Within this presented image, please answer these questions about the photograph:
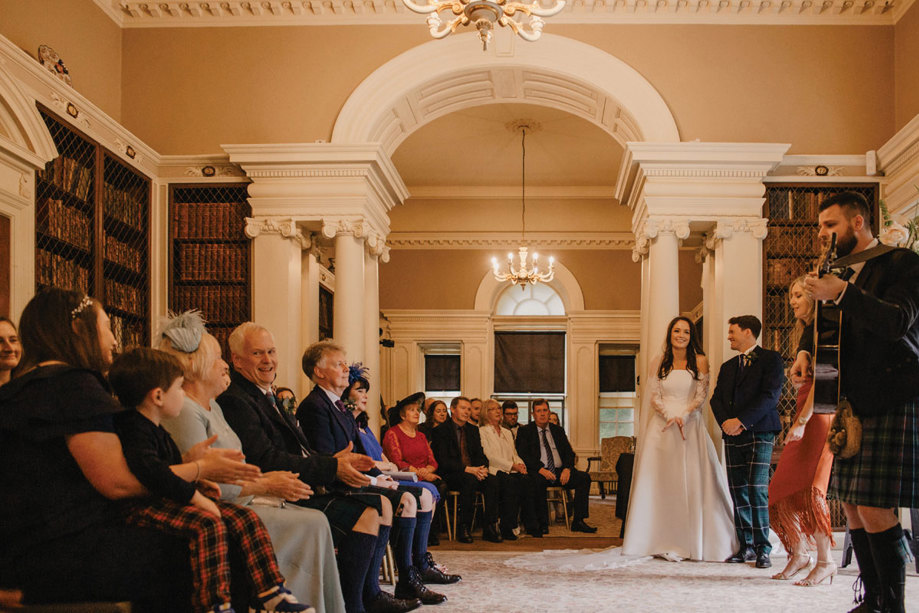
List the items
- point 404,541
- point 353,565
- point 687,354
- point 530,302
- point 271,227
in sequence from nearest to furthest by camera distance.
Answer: point 353,565 → point 404,541 → point 687,354 → point 271,227 → point 530,302

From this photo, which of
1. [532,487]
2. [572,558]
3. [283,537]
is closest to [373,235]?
[532,487]

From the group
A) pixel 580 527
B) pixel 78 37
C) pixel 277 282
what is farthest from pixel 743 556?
pixel 78 37

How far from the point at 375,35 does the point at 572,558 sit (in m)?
4.46

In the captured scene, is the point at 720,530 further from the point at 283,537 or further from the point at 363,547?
the point at 283,537

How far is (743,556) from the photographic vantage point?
207 inches

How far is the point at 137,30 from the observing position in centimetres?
735

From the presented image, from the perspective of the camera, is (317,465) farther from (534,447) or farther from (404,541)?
(534,447)

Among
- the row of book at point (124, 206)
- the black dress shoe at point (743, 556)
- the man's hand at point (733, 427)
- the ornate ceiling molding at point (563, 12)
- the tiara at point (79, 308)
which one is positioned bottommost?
the black dress shoe at point (743, 556)

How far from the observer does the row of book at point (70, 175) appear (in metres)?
5.61

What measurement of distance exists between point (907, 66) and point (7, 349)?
6.50 meters

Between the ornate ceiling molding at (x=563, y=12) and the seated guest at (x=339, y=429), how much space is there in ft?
13.5

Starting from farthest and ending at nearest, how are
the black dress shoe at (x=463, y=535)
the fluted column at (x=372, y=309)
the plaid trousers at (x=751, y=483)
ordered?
the fluted column at (x=372, y=309), the black dress shoe at (x=463, y=535), the plaid trousers at (x=751, y=483)

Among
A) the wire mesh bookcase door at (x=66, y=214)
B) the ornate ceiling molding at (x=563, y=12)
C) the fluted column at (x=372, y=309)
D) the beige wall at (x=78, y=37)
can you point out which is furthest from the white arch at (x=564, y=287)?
the wire mesh bookcase door at (x=66, y=214)

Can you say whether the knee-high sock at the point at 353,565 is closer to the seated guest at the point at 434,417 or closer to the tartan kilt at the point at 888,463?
the tartan kilt at the point at 888,463
